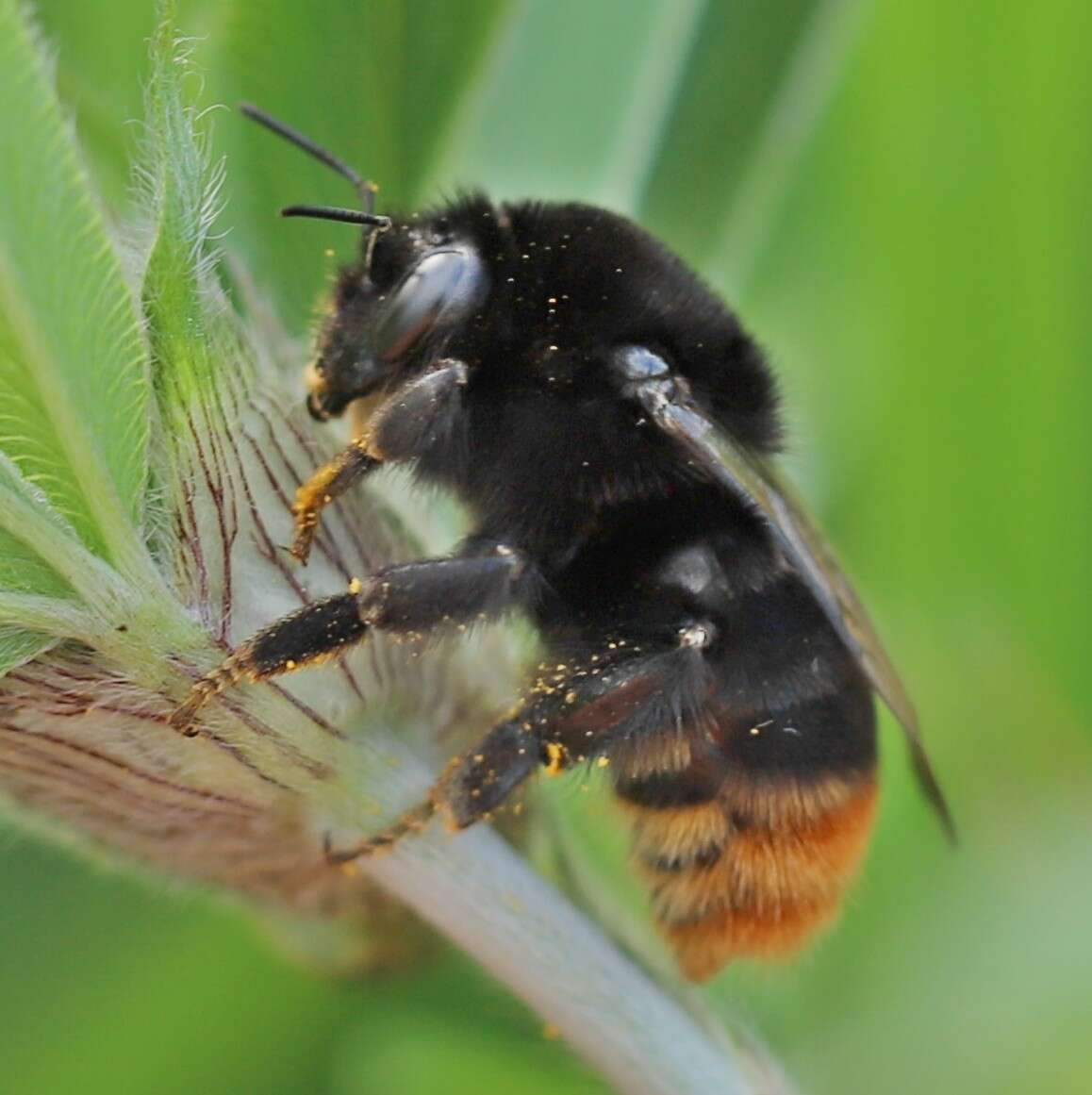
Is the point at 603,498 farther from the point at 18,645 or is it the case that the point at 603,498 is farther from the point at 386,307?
the point at 18,645

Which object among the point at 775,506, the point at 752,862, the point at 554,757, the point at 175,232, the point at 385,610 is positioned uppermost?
the point at 175,232

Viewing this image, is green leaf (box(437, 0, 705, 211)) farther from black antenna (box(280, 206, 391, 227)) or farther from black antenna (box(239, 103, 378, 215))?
black antenna (box(280, 206, 391, 227))

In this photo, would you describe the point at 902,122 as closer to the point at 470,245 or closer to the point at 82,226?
the point at 470,245

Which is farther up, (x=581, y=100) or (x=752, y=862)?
(x=581, y=100)

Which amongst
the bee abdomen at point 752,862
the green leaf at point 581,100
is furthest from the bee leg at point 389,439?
the green leaf at point 581,100

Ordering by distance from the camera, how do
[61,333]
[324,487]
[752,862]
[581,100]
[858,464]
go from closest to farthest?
[61,333] < [324,487] < [752,862] < [581,100] < [858,464]

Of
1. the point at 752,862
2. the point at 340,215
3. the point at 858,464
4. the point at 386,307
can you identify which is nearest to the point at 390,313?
the point at 386,307
